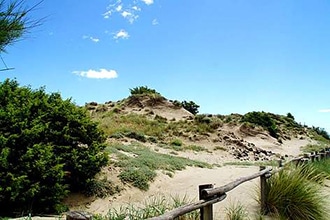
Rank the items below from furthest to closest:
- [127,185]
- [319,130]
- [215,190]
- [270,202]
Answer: [319,130] → [127,185] → [270,202] → [215,190]

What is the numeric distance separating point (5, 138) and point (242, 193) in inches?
224

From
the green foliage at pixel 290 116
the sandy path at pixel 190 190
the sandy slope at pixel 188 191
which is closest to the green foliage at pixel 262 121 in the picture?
the green foliage at pixel 290 116

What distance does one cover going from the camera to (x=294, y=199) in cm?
711

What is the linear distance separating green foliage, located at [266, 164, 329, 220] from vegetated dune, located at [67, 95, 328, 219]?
48 cm

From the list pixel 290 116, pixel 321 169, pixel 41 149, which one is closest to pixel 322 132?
pixel 290 116

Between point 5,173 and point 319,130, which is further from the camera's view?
point 319,130

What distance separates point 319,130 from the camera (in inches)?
1596

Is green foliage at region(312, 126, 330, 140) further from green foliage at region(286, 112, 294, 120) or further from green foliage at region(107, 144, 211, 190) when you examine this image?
green foliage at region(107, 144, 211, 190)

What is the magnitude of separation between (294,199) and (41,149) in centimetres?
523

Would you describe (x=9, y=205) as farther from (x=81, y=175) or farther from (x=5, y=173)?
(x=81, y=175)

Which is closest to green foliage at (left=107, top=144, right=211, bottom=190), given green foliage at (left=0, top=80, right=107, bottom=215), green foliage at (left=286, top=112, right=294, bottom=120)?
green foliage at (left=0, top=80, right=107, bottom=215)

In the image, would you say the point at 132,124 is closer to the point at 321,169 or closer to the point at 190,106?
the point at 190,106

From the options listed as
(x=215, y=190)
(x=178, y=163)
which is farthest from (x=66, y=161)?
(x=178, y=163)

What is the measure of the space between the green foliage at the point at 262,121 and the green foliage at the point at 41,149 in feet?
77.7
